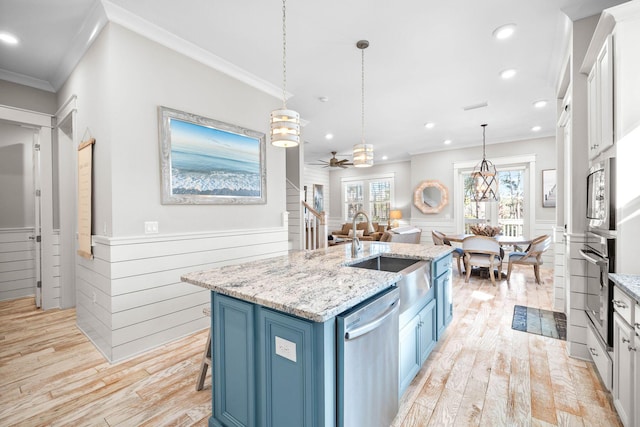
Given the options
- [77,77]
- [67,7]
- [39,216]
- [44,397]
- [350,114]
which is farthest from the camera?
[350,114]

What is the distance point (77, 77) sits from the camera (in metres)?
3.11

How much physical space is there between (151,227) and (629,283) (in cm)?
347

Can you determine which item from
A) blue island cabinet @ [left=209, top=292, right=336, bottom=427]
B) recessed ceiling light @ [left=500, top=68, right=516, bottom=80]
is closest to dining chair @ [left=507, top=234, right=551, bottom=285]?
recessed ceiling light @ [left=500, top=68, right=516, bottom=80]

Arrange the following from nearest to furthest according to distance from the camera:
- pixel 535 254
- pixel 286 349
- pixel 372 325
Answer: pixel 286 349
pixel 372 325
pixel 535 254

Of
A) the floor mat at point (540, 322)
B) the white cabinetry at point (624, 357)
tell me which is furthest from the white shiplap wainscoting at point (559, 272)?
the white cabinetry at point (624, 357)

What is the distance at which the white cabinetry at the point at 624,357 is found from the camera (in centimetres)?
147

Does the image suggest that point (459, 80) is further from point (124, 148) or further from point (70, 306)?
point (70, 306)

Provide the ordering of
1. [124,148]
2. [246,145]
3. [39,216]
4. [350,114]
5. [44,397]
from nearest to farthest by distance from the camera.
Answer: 1. [44,397]
2. [124,148]
3. [246,145]
4. [39,216]
5. [350,114]

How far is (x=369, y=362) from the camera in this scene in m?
1.44

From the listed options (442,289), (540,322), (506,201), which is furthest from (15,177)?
(506,201)

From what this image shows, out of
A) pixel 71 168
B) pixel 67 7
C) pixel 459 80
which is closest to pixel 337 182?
pixel 459 80

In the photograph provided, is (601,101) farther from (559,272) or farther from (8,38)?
(8,38)

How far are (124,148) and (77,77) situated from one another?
1.37 metres

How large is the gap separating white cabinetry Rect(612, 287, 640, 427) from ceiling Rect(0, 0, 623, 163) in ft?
7.68
